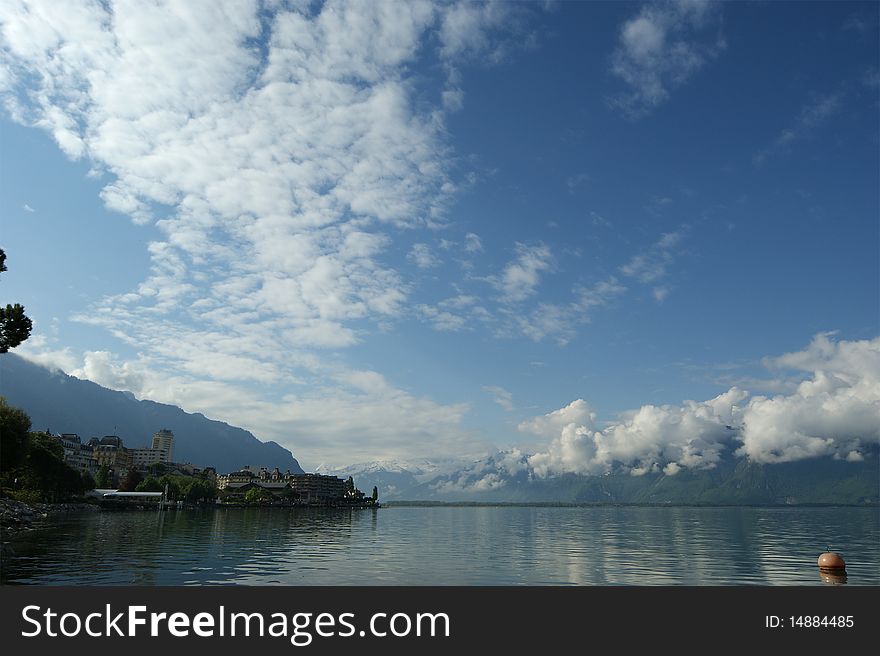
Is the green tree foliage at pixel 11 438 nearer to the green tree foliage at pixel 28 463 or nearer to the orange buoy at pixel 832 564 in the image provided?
the green tree foliage at pixel 28 463

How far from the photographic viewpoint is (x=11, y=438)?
314ft

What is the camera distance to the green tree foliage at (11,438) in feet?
309

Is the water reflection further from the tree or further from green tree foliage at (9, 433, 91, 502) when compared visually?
green tree foliage at (9, 433, 91, 502)

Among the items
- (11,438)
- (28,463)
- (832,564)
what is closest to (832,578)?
(832,564)

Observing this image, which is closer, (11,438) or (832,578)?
(832,578)

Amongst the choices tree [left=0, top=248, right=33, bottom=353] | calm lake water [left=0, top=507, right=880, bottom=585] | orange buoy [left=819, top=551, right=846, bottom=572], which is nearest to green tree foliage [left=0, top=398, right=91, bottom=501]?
calm lake water [left=0, top=507, right=880, bottom=585]

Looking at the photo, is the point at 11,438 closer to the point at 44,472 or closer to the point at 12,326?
the point at 12,326
